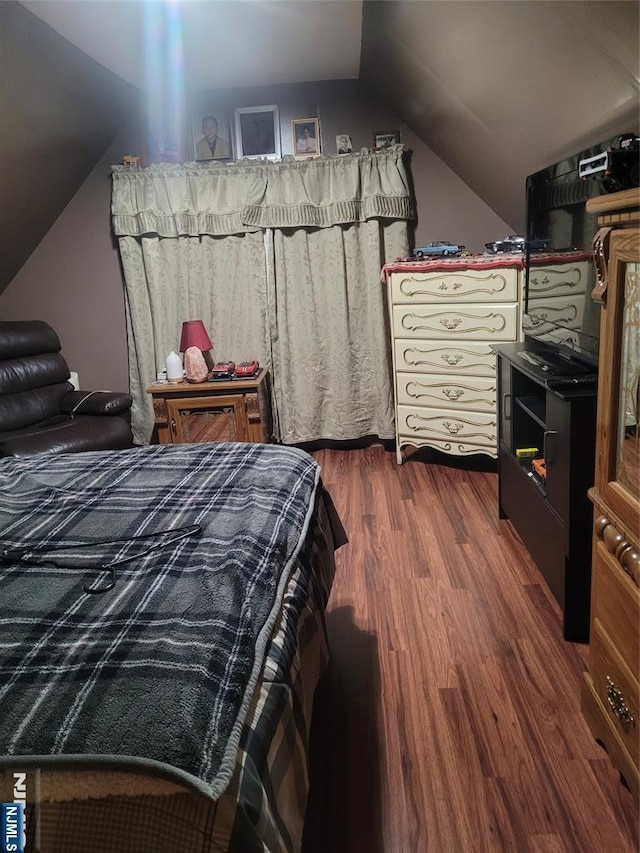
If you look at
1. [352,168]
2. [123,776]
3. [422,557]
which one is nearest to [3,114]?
[352,168]

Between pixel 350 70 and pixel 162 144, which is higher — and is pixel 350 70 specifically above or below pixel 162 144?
above

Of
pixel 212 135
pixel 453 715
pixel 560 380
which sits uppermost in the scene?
pixel 212 135

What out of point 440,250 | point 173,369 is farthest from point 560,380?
point 173,369

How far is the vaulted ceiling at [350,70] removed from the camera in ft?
5.97

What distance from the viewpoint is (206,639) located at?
104 cm

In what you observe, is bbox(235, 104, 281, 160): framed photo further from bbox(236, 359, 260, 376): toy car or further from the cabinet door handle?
the cabinet door handle

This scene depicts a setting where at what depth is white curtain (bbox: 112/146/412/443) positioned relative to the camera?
3.82 meters

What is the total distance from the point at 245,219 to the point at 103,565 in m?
3.04

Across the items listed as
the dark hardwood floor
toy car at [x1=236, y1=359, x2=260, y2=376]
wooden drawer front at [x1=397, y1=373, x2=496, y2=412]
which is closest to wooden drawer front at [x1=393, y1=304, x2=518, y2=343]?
wooden drawer front at [x1=397, y1=373, x2=496, y2=412]

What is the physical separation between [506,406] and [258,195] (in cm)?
218

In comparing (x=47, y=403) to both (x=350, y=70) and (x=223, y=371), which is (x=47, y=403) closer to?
(x=223, y=371)

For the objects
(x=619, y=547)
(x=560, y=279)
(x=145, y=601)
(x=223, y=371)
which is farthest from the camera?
(x=223, y=371)

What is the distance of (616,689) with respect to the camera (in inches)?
56.6

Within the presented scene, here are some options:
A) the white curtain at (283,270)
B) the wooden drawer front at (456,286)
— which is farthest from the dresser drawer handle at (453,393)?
the white curtain at (283,270)
